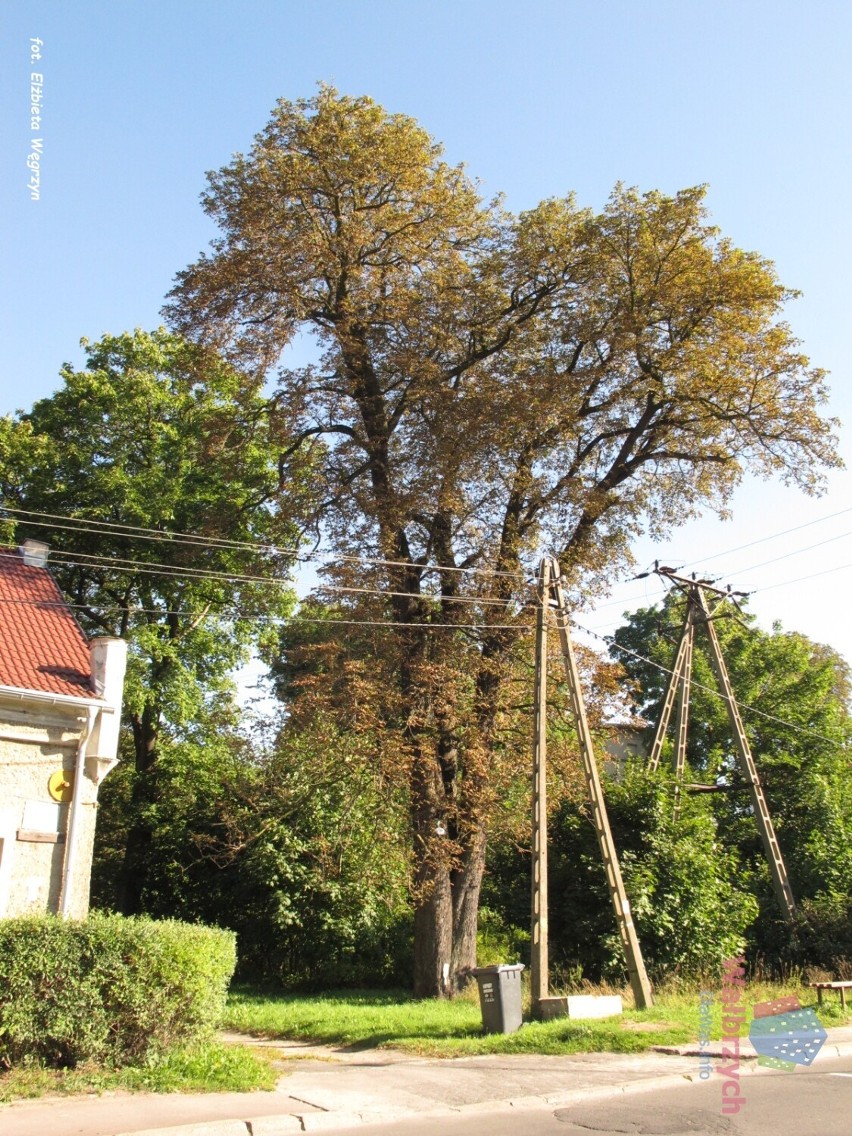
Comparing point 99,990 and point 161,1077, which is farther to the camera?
point 99,990

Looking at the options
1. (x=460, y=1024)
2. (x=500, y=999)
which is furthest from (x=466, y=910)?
(x=500, y=999)

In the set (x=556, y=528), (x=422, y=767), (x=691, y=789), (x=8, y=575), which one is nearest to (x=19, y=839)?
(x=8, y=575)

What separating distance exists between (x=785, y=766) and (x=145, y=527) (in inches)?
740

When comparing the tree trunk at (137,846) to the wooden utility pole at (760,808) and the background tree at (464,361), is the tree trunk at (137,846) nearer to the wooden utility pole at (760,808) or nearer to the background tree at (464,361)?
the background tree at (464,361)

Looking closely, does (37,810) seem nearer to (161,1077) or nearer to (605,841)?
(161,1077)

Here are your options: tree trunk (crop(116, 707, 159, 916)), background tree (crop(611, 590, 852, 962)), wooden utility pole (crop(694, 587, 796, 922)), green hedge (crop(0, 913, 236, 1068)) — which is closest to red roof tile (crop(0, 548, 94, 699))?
green hedge (crop(0, 913, 236, 1068))

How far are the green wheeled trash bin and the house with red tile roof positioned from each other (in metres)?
5.64

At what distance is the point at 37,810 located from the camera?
12539 millimetres

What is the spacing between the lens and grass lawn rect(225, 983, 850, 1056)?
12164mm

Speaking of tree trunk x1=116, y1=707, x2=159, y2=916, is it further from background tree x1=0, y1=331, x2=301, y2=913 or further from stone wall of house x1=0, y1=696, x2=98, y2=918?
stone wall of house x1=0, y1=696, x2=98, y2=918

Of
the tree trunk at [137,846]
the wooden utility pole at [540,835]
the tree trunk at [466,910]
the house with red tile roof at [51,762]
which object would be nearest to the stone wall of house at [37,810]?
the house with red tile roof at [51,762]

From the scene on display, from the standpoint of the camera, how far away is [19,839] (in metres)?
12.3

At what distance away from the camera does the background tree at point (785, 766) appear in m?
22.6

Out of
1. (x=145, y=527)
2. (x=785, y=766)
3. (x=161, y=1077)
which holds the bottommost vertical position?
(x=161, y=1077)
